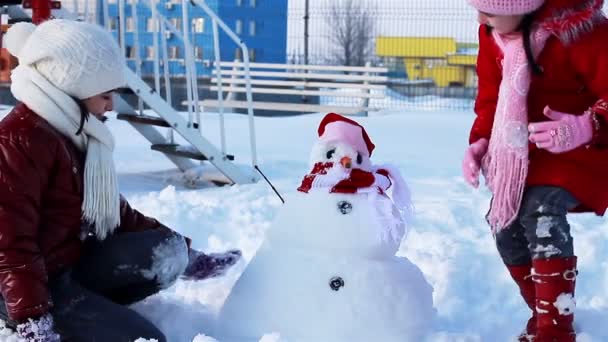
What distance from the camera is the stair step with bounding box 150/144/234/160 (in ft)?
17.1

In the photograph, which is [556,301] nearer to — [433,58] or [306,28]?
[306,28]

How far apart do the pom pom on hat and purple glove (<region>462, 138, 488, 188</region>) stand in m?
0.42

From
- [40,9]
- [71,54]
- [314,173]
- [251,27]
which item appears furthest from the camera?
[251,27]

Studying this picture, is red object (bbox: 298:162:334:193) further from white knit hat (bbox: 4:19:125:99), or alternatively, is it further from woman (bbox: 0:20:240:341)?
white knit hat (bbox: 4:19:125:99)

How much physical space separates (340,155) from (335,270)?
1.07 ft

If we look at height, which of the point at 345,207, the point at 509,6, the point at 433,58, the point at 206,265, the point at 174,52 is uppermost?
the point at 509,6

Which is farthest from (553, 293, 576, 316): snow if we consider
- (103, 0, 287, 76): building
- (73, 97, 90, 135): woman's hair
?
(103, 0, 287, 76): building

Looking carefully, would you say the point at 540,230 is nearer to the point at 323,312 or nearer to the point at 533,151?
the point at 533,151

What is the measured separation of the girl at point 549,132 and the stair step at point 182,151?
321 cm

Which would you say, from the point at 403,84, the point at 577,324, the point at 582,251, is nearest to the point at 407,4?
the point at 403,84

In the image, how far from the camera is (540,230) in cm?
209

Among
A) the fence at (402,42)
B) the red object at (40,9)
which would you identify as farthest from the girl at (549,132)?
the fence at (402,42)

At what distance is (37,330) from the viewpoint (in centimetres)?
194

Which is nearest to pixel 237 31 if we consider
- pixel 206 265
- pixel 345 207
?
pixel 206 265
